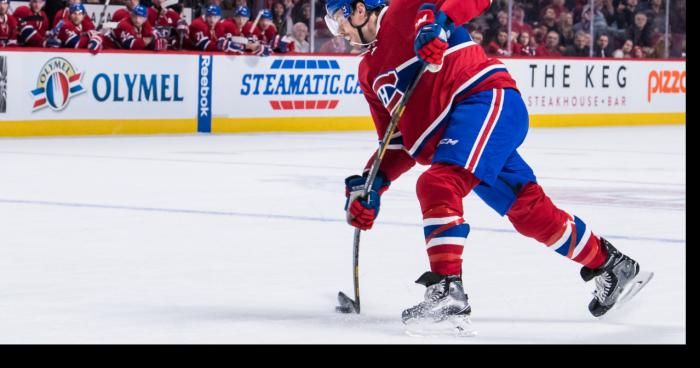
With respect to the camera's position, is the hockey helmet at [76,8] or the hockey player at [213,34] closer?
the hockey helmet at [76,8]

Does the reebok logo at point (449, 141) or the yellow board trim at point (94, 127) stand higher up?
the reebok logo at point (449, 141)

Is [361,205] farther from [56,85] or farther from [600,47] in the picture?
[600,47]

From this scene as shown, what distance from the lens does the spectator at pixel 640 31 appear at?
18.9m

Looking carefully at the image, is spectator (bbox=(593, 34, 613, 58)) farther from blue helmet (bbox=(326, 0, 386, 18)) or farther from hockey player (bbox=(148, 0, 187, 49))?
blue helmet (bbox=(326, 0, 386, 18))

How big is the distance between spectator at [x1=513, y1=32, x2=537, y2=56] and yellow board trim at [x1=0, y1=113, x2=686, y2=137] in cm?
91

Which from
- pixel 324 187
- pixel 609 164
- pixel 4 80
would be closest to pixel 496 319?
pixel 324 187

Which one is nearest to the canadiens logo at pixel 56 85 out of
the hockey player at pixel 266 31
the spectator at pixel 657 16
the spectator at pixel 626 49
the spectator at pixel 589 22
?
the hockey player at pixel 266 31

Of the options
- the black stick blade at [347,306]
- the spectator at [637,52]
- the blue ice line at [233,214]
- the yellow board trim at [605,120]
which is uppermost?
the spectator at [637,52]

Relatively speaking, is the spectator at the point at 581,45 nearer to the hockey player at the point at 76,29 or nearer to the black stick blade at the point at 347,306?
the hockey player at the point at 76,29

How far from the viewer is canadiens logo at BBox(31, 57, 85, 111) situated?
13087mm

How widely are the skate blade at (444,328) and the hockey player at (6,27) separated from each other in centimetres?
987

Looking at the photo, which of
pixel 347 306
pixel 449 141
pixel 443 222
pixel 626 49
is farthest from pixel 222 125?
pixel 443 222

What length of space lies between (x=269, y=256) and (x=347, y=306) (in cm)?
125

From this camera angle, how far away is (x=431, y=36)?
4.02 meters
